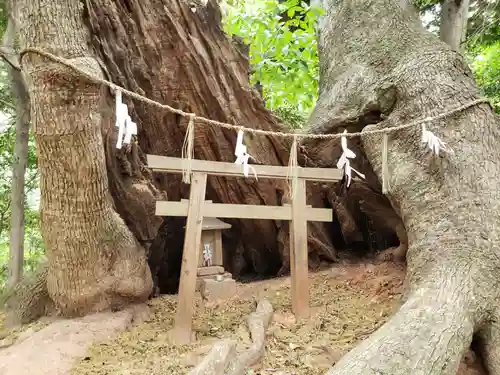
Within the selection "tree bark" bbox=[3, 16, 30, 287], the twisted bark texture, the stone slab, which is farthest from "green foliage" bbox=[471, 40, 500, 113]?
"tree bark" bbox=[3, 16, 30, 287]

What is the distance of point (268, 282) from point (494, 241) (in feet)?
8.63

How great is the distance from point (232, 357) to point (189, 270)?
0.87m

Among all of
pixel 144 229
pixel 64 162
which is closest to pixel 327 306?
pixel 144 229

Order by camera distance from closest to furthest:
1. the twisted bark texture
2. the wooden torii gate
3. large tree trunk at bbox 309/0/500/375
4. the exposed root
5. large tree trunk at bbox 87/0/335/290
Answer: the exposed root < large tree trunk at bbox 309/0/500/375 < the twisted bark texture < the wooden torii gate < large tree trunk at bbox 87/0/335/290

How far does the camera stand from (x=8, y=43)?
5469mm

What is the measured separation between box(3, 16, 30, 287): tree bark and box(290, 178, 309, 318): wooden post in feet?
12.2

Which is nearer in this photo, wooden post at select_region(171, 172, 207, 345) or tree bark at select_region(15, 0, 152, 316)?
tree bark at select_region(15, 0, 152, 316)

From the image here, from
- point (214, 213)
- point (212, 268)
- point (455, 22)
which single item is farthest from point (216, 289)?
point (455, 22)

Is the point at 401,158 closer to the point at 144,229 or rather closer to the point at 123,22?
the point at 144,229

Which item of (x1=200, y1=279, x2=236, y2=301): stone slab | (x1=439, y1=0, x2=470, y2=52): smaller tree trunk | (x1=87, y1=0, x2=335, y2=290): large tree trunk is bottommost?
(x1=200, y1=279, x2=236, y2=301): stone slab

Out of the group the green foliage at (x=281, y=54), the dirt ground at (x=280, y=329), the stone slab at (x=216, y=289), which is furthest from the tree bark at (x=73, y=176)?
the green foliage at (x=281, y=54)

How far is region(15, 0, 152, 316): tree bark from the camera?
2.92 metres

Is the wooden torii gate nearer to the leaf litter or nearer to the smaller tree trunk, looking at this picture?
the leaf litter

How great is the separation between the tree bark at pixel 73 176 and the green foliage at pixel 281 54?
357cm
